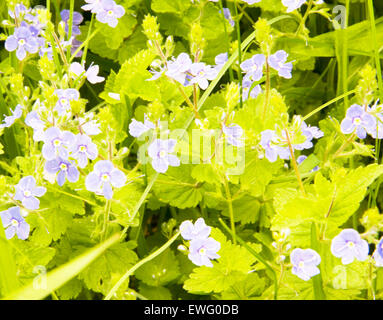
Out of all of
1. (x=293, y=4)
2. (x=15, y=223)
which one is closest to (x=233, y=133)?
(x=293, y=4)

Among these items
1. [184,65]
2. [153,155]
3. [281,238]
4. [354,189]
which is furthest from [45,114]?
[354,189]

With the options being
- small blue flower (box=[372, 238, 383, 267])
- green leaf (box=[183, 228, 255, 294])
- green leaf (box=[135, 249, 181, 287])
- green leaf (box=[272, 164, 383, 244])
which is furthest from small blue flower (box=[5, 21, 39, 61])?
small blue flower (box=[372, 238, 383, 267])

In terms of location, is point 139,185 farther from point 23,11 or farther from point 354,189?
point 23,11

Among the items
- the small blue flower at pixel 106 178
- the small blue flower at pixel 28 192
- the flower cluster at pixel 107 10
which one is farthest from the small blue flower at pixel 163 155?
the flower cluster at pixel 107 10

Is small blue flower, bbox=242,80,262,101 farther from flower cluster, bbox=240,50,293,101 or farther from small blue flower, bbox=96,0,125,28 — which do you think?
small blue flower, bbox=96,0,125,28

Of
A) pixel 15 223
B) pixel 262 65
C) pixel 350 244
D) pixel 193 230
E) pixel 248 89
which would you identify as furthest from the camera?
pixel 248 89

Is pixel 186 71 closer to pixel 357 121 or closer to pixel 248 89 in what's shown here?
pixel 248 89
